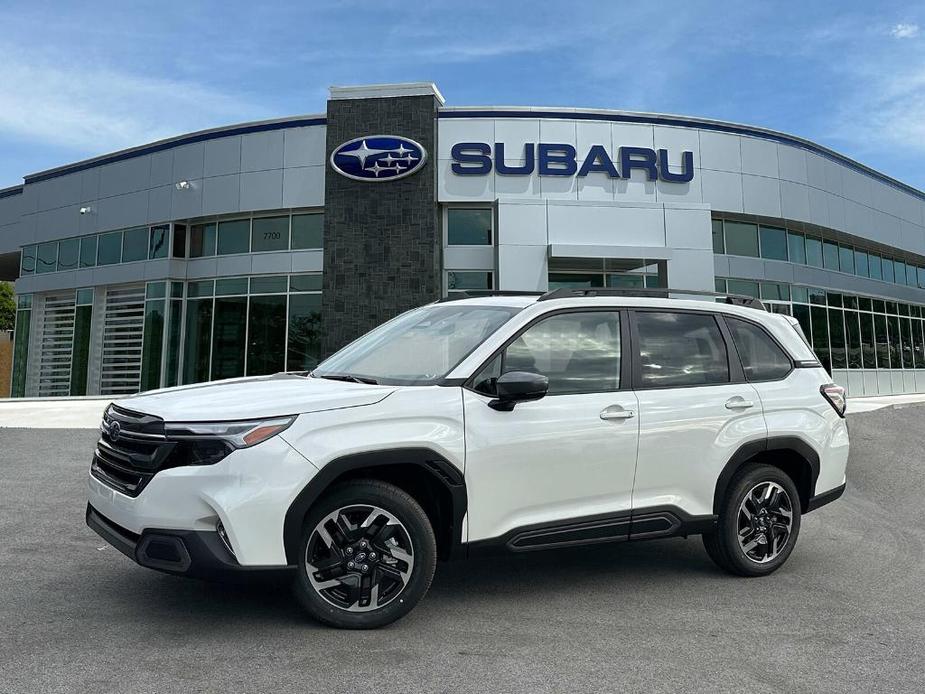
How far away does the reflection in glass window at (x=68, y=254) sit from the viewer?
84.5ft

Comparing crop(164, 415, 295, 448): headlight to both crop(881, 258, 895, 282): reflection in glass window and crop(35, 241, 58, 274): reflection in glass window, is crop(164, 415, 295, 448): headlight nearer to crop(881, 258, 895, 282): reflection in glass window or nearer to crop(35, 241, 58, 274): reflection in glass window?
crop(35, 241, 58, 274): reflection in glass window

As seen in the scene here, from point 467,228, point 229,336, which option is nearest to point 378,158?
point 467,228

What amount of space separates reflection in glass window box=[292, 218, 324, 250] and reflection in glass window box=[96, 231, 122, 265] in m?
6.72

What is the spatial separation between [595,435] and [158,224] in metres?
22.3

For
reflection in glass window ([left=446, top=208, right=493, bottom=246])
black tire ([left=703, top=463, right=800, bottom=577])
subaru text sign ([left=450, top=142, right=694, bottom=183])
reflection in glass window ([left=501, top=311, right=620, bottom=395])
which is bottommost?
black tire ([left=703, top=463, right=800, bottom=577])

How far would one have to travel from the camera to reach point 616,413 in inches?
174

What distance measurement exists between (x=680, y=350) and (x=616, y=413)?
81 cm

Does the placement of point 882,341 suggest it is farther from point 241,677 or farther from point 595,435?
point 241,677

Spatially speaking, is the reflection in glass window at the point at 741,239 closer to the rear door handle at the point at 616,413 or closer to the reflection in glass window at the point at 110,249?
the reflection in glass window at the point at 110,249

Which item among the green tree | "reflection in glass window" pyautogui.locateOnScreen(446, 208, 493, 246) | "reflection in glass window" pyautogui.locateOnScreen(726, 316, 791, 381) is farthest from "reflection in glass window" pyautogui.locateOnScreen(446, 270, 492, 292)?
the green tree

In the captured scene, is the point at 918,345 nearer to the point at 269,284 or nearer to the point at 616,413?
the point at 269,284

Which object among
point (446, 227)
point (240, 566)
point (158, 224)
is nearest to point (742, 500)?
point (240, 566)

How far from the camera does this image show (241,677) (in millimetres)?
3225

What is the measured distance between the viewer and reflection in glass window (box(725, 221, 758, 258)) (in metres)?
22.9
